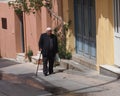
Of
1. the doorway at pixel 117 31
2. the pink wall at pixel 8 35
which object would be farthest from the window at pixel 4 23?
the doorway at pixel 117 31

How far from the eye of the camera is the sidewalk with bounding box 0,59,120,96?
13172 millimetres

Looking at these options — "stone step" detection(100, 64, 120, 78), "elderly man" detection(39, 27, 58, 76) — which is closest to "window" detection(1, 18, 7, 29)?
"elderly man" detection(39, 27, 58, 76)

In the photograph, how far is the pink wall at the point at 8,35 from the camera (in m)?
26.2

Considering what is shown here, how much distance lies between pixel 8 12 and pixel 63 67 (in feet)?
28.3

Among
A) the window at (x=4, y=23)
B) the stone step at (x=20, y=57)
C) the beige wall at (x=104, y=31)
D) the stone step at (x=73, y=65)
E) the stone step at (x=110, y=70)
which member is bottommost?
the stone step at (x=20, y=57)

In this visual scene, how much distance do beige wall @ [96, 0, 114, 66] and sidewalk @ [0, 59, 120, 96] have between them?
65 cm

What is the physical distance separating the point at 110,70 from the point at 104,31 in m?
1.52

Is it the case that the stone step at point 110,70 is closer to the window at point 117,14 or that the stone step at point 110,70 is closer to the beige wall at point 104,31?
the beige wall at point 104,31

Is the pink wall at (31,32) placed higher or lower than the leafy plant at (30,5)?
lower

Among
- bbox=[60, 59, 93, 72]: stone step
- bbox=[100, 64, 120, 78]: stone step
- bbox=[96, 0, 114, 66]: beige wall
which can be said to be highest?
bbox=[96, 0, 114, 66]: beige wall

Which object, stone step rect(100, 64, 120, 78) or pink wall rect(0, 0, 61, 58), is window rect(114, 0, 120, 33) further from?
pink wall rect(0, 0, 61, 58)

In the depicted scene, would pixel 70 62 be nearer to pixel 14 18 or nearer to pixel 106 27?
pixel 106 27

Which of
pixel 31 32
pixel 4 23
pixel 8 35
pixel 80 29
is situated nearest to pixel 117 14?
pixel 80 29

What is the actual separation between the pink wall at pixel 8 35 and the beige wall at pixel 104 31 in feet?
33.6
